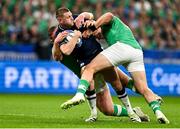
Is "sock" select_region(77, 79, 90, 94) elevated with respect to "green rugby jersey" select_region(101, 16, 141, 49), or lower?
lower

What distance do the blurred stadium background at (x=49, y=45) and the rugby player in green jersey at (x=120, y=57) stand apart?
1078 centimetres

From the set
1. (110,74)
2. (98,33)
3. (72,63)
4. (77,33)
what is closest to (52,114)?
(72,63)

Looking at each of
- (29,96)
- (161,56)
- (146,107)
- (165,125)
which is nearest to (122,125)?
(165,125)

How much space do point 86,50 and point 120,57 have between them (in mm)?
777

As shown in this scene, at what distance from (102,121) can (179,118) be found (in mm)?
1939

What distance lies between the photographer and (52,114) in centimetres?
1536

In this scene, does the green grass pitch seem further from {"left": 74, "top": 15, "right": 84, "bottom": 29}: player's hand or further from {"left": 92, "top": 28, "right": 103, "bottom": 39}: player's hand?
{"left": 74, "top": 15, "right": 84, "bottom": 29}: player's hand

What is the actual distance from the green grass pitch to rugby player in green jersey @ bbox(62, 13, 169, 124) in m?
0.55

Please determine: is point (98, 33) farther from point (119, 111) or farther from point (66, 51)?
point (119, 111)

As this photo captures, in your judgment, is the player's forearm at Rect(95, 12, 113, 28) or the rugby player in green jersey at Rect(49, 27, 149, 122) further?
the rugby player in green jersey at Rect(49, 27, 149, 122)

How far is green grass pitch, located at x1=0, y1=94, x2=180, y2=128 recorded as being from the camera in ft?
39.8

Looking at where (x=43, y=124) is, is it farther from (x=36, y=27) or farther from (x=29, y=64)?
(x=36, y=27)

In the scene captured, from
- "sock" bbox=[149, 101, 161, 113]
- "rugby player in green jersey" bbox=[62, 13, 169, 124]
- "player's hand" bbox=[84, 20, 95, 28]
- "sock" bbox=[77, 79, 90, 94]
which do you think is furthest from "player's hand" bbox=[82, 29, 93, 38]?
"sock" bbox=[149, 101, 161, 113]

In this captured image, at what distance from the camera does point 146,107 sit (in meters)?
18.5
